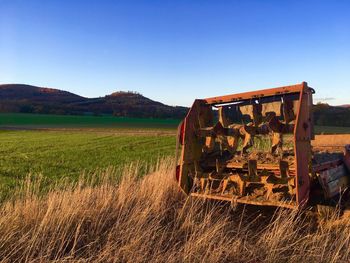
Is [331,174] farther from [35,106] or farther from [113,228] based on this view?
[35,106]

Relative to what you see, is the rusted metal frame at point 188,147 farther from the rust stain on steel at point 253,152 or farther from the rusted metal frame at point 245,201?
the rusted metal frame at point 245,201

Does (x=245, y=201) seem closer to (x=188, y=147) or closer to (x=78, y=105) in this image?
(x=188, y=147)

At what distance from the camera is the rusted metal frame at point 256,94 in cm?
614

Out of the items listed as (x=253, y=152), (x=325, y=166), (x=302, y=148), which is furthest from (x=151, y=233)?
(x=325, y=166)

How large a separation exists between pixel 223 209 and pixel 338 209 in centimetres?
193

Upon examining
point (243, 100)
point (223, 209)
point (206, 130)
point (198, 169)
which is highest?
point (243, 100)

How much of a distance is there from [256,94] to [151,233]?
280 centimetres

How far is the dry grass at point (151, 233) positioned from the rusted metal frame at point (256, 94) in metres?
1.80

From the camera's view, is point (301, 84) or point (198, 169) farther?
point (198, 169)

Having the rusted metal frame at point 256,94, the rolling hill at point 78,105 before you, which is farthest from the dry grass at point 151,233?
the rolling hill at point 78,105

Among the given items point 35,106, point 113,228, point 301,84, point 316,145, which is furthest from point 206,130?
point 35,106

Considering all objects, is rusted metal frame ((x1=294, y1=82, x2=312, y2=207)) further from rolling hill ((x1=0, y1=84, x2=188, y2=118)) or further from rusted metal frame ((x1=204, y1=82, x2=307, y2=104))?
rolling hill ((x1=0, y1=84, x2=188, y2=118))

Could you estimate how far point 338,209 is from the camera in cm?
608

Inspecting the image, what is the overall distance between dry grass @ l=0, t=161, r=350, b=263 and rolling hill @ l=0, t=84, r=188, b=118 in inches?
3264
